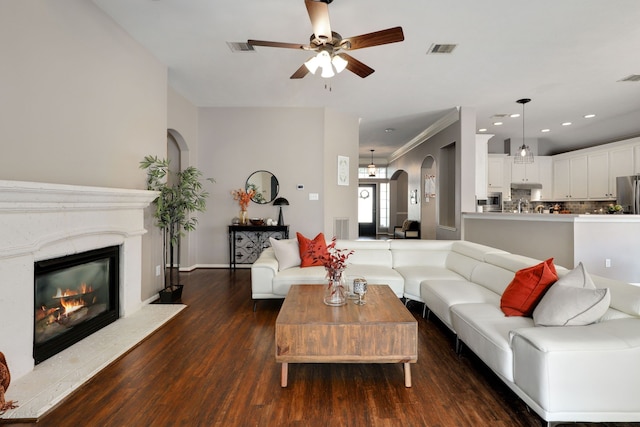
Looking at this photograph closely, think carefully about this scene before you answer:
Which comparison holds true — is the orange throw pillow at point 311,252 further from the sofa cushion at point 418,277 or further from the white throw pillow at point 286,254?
the sofa cushion at point 418,277

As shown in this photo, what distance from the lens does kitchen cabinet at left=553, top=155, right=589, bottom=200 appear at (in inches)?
300

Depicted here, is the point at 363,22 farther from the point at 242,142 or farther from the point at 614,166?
the point at 614,166

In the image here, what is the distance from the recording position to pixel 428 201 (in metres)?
8.46

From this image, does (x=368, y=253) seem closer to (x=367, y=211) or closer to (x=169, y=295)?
(x=169, y=295)

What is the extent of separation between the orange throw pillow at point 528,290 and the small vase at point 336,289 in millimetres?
1188

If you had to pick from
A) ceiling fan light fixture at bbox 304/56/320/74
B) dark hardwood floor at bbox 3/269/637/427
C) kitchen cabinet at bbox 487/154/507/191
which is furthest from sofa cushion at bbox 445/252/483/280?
kitchen cabinet at bbox 487/154/507/191

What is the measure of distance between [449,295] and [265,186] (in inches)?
157

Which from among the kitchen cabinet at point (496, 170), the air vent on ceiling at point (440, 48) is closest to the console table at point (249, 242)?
the air vent on ceiling at point (440, 48)

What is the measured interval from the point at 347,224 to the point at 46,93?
485cm

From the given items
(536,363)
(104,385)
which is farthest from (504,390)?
(104,385)

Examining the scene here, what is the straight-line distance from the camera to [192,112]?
231 inches

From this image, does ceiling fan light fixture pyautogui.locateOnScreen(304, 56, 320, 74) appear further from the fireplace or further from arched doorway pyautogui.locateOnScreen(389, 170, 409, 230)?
arched doorway pyautogui.locateOnScreen(389, 170, 409, 230)

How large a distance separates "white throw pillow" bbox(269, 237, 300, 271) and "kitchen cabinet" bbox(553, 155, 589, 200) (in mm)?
7315

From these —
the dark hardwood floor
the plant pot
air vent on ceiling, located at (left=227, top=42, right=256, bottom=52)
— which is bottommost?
the dark hardwood floor
